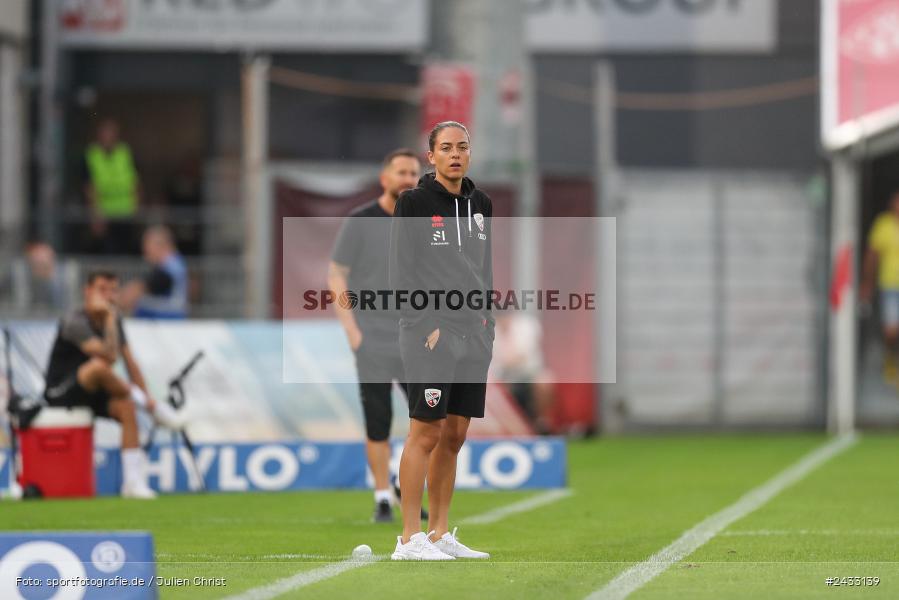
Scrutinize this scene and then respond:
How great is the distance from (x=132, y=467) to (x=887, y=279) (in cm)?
1222

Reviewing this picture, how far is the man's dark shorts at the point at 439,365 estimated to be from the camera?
8.38 meters

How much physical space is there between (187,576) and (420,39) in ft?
55.9

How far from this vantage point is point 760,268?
2195 centimetres

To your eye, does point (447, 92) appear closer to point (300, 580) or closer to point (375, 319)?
point (375, 319)

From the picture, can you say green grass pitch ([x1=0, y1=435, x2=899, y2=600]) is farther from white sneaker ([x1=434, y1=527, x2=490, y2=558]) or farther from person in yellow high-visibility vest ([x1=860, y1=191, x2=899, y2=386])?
person in yellow high-visibility vest ([x1=860, y1=191, x2=899, y2=386])

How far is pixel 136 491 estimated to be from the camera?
43.3ft

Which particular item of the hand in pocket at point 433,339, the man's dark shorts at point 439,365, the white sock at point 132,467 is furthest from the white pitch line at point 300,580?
the white sock at point 132,467

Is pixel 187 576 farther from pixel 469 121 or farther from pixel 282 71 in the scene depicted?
pixel 282 71

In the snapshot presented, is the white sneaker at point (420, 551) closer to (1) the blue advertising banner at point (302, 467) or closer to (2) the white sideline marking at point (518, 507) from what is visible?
(2) the white sideline marking at point (518, 507)

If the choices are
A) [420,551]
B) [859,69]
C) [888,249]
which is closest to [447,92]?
[859,69]

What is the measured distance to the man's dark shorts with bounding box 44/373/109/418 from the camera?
13.6 metres

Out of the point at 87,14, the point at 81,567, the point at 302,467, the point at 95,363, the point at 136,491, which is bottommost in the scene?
the point at 136,491

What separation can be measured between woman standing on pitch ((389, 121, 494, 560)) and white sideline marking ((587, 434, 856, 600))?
83cm

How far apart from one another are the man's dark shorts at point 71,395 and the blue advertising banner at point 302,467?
35 centimetres
